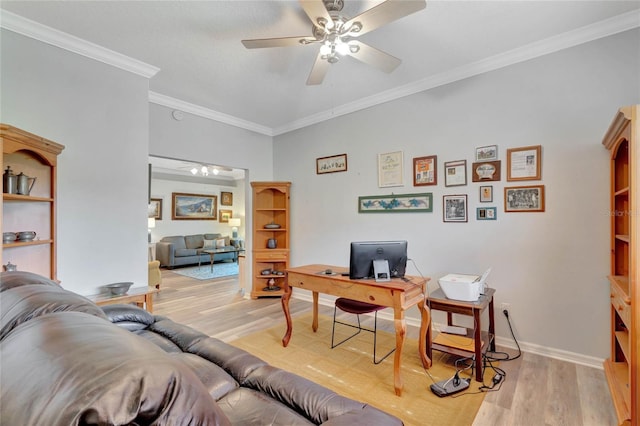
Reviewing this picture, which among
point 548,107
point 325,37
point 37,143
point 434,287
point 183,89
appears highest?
point 183,89

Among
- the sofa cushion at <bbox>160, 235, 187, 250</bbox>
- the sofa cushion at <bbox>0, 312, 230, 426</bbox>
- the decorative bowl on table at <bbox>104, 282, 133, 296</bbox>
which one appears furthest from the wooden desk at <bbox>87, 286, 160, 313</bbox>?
the sofa cushion at <bbox>160, 235, 187, 250</bbox>

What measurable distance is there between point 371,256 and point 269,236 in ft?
9.14

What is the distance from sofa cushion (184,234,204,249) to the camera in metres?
8.02

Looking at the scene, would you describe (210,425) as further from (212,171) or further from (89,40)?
(212,171)

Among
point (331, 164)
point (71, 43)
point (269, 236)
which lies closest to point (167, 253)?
point (269, 236)

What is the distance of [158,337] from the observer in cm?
185

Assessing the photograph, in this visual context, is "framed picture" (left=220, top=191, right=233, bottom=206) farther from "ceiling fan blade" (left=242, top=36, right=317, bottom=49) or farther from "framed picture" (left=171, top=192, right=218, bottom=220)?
"ceiling fan blade" (left=242, top=36, right=317, bottom=49)

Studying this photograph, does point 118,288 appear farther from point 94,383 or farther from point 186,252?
point 186,252

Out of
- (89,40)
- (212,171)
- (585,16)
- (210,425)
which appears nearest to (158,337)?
(210,425)

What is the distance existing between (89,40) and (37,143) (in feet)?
3.59

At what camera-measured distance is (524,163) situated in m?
2.71

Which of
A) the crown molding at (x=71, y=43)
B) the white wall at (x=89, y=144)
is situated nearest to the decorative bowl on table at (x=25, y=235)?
the white wall at (x=89, y=144)

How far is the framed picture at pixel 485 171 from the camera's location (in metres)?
2.87

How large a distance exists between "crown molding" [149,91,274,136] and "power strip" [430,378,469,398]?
13.5 feet
